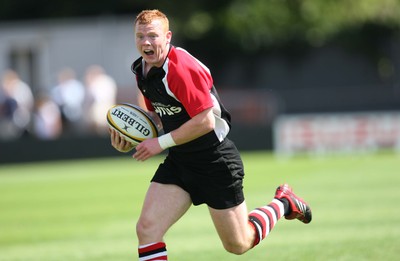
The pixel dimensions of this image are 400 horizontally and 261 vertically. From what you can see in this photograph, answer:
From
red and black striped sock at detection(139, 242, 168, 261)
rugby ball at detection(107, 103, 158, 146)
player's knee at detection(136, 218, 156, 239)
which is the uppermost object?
rugby ball at detection(107, 103, 158, 146)

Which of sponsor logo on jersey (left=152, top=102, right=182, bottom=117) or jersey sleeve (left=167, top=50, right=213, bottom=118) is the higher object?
jersey sleeve (left=167, top=50, right=213, bottom=118)

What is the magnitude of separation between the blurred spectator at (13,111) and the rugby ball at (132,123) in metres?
17.1

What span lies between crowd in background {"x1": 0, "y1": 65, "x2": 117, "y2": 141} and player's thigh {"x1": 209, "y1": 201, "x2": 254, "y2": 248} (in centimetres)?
1599

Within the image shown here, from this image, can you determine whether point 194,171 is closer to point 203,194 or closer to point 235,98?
point 203,194

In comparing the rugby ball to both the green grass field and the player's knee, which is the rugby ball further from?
the green grass field

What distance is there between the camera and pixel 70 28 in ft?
106

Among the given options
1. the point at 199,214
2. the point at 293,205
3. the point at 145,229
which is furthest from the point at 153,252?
the point at 199,214

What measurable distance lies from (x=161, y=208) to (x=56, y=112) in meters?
17.6

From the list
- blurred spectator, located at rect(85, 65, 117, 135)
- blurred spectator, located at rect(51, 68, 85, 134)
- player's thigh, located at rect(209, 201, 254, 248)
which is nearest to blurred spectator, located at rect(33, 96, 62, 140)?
blurred spectator, located at rect(51, 68, 85, 134)

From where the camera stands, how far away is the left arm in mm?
6680

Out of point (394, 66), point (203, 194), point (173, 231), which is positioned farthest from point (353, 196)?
point (394, 66)

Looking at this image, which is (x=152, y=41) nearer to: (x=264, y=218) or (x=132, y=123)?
(x=132, y=123)

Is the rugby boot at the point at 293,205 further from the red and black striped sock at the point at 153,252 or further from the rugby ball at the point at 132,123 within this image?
the red and black striped sock at the point at 153,252

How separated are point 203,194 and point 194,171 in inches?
7.8
